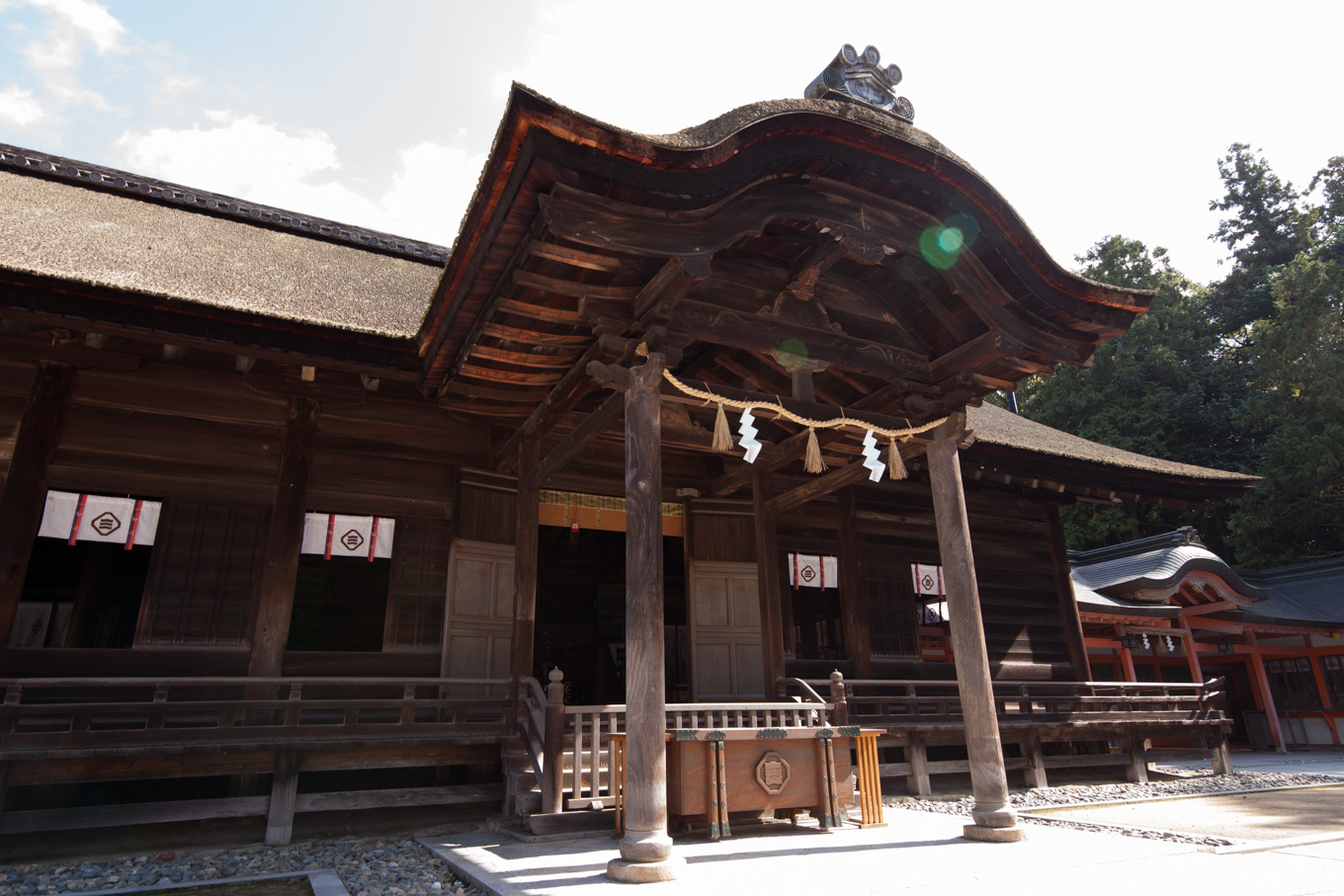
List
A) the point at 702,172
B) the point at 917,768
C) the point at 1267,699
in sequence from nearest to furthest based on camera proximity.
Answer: the point at 702,172
the point at 917,768
the point at 1267,699

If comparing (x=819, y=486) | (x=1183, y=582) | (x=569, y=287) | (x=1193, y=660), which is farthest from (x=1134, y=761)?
(x=569, y=287)

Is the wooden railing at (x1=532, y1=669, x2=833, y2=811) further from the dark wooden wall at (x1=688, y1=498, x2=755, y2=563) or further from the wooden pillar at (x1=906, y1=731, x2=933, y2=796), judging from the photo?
the dark wooden wall at (x1=688, y1=498, x2=755, y2=563)

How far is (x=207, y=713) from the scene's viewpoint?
6941 millimetres

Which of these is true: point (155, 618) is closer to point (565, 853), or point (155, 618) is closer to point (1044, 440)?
point (565, 853)

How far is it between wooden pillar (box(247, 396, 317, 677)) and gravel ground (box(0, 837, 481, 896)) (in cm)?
176

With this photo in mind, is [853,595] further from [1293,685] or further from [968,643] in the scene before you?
[1293,685]

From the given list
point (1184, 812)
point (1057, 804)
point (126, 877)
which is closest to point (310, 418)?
point (126, 877)

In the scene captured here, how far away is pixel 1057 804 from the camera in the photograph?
8945mm

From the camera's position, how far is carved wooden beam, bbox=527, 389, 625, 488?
21.6 ft

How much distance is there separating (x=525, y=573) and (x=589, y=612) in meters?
9.03

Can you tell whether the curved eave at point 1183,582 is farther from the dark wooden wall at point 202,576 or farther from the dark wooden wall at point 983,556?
the dark wooden wall at point 202,576

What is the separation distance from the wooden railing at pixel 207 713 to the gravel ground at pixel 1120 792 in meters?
5.09

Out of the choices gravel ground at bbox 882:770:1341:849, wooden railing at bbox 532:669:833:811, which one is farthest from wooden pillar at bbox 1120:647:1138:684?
wooden railing at bbox 532:669:833:811

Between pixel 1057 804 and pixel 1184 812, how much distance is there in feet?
4.40
